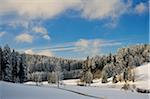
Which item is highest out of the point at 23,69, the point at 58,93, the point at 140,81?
the point at 23,69

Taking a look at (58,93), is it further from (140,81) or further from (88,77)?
(140,81)

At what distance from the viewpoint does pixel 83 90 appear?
14.9ft

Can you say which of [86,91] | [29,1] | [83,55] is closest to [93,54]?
[83,55]

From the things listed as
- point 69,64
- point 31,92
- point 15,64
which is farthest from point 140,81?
point 15,64

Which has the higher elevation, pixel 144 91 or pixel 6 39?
pixel 6 39

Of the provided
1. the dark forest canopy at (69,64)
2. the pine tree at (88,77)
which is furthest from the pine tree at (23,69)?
the pine tree at (88,77)

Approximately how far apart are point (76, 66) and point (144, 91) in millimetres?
765

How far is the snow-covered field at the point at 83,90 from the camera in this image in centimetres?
441

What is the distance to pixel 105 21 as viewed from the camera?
4445 millimetres

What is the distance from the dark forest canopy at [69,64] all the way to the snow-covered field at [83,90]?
8 cm

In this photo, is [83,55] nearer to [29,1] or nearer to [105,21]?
[105,21]

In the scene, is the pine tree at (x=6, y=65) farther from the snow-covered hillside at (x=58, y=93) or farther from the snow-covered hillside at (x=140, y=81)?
the snow-covered hillside at (x=140, y=81)

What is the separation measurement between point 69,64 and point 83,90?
1.05 ft

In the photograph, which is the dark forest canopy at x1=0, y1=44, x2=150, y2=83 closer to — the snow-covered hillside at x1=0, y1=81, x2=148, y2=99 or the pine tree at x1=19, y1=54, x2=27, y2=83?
the pine tree at x1=19, y1=54, x2=27, y2=83
